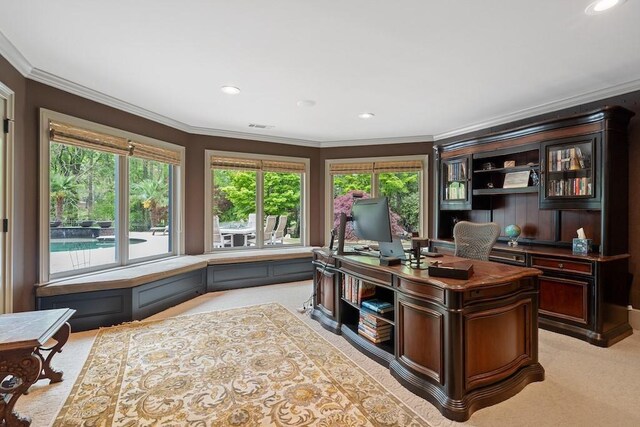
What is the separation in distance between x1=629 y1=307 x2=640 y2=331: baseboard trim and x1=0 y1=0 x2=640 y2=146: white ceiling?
221 centimetres

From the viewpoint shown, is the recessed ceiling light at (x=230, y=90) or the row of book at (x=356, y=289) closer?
the row of book at (x=356, y=289)

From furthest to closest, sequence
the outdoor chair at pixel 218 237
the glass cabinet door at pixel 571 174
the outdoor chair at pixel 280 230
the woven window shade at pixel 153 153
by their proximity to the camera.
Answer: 1. the outdoor chair at pixel 280 230
2. the outdoor chair at pixel 218 237
3. the woven window shade at pixel 153 153
4. the glass cabinet door at pixel 571 174

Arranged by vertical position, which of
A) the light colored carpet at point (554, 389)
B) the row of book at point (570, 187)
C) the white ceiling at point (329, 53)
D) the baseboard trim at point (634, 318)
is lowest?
the light colored carpet at point (554, 389)

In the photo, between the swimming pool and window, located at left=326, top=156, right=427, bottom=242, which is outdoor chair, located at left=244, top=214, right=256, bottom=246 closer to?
window, located at left=326, top=156, right=427, bottom=242

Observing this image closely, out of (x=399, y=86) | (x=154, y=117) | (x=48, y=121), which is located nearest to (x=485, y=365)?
(x=399, y=86)

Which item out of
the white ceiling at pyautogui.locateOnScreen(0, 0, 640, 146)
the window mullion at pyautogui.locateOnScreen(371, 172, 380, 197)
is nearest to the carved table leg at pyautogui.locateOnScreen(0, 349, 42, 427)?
the white ceiling at pyautogui.locateOnScreen(0, 0, 640, 146)

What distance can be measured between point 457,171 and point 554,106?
1292 millimetres

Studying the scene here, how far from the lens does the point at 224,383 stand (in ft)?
7.15

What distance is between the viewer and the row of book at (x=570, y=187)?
121 inches

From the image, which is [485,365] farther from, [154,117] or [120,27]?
[154,117]

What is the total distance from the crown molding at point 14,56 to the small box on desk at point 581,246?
5.26m

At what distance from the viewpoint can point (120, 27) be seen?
217 cm

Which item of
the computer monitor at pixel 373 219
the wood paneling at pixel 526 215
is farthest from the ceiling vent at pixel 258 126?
the wood paneling at pixel 526 215

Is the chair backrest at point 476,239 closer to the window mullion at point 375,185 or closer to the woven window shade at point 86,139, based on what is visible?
the window mullion at point 375,185
